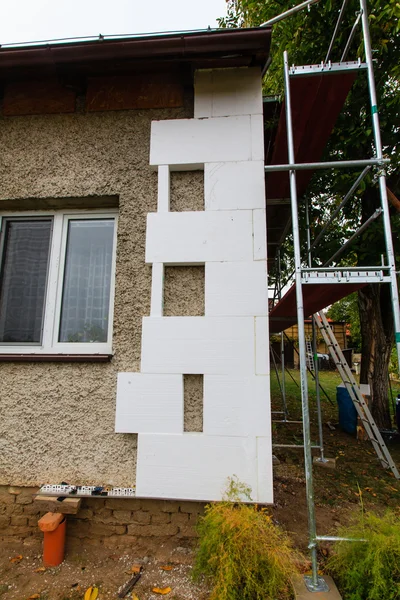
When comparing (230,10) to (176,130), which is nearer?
(176,130)

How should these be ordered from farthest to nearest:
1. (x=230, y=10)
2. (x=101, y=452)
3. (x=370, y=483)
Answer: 1. (x=230, y=10)
2. (x=370, y=483)
3. (x=101, y=452)

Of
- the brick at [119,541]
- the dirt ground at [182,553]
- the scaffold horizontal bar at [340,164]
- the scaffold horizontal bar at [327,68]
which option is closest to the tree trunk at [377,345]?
the dirt ground at [182,553]

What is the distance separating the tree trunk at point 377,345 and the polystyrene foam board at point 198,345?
4.70 m

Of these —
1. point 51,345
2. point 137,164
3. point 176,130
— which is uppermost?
point 176,130

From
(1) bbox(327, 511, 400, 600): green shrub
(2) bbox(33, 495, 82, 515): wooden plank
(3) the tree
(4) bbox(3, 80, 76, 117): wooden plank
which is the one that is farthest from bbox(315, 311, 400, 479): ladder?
(4) bbox(3, 80, 76, 117): wooden plank

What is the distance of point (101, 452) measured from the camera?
2.34m

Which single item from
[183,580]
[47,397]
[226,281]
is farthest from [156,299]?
[183,580]

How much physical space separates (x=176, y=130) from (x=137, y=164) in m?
0.43

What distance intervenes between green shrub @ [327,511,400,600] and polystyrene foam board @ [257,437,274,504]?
0.47 m

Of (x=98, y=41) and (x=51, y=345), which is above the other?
(x=98, y=41)

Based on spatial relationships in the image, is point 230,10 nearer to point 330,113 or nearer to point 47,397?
point 330,113

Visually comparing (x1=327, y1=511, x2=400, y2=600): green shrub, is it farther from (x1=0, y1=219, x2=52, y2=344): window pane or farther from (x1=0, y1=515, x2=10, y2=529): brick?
(x1=0, y1=219, x2=52, y2=344): window pane

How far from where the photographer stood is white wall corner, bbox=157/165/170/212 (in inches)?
99.3

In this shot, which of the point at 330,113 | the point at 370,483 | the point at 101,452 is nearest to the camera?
the point at 101,452
